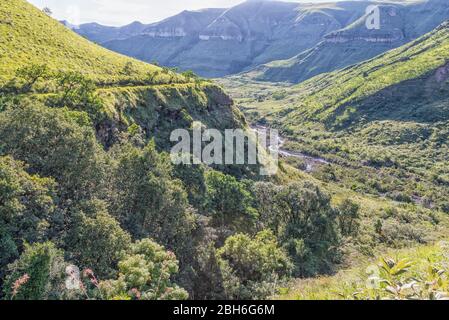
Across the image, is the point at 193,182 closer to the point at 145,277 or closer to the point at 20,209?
the point at 20,209

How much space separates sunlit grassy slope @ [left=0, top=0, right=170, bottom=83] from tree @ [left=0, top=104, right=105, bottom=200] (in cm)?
3223

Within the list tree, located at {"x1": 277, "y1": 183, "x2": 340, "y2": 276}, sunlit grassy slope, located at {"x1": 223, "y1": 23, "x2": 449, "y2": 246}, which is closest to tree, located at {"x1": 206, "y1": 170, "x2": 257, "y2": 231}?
tree, located at {"x1": 277, "y1": 183, "x2": 340, "y2": 276}

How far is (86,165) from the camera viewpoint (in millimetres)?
30875

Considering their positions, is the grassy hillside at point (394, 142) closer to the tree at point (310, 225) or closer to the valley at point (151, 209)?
the valley at point (151, 209)

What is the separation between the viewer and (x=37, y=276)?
18.0 m

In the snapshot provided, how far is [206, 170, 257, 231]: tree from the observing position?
162 ft

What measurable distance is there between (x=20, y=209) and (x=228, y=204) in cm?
3079

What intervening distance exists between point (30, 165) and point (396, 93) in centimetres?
19935

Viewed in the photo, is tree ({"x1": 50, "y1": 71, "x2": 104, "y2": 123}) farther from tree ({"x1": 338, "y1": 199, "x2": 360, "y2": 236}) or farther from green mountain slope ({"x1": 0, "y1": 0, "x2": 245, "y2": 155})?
tree ({"x1": 338, "y1": 199, "x2": 360, "y2": 236})

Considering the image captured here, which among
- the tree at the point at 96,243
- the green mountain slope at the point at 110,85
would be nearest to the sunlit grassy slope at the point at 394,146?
the green mountain slope at the point at 110,85

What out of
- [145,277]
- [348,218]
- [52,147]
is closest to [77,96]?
[52,147]
